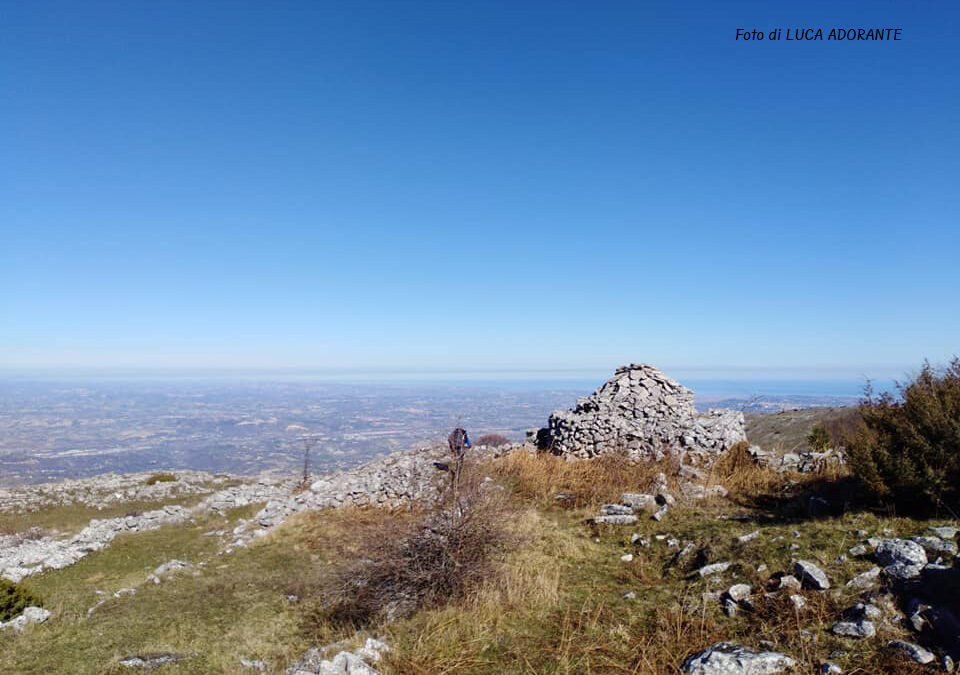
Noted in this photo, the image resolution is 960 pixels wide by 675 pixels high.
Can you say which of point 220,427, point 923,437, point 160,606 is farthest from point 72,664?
point 220,427

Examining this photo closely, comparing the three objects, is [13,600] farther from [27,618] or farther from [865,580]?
[865,580]

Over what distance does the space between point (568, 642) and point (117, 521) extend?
16.9 meters

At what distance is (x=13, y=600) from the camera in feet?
28.5

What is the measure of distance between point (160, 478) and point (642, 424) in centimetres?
2432

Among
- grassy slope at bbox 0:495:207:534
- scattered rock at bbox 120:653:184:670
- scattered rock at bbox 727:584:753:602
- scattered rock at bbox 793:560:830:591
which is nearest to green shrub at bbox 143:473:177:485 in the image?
grassy slope at bbox 0:495:207:534

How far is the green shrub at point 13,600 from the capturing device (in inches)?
334

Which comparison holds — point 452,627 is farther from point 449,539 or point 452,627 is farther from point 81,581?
point 81,581

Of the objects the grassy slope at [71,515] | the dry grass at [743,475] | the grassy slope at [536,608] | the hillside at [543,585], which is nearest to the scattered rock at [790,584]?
the hillside at [543,585]

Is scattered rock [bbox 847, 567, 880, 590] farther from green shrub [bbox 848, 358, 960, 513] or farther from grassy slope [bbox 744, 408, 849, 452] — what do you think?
grassy slope [bbox 744, 408, 849, 452]

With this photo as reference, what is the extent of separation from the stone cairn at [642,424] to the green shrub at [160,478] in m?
20.0

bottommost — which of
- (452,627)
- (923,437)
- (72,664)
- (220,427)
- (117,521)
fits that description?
(220,427)

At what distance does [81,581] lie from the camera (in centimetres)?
1099

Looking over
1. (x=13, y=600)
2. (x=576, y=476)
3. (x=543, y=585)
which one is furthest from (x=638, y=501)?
(x=13, y=600)

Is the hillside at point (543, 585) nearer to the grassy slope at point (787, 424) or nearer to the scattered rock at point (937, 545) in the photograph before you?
the scattered rock at point (937, 545)
